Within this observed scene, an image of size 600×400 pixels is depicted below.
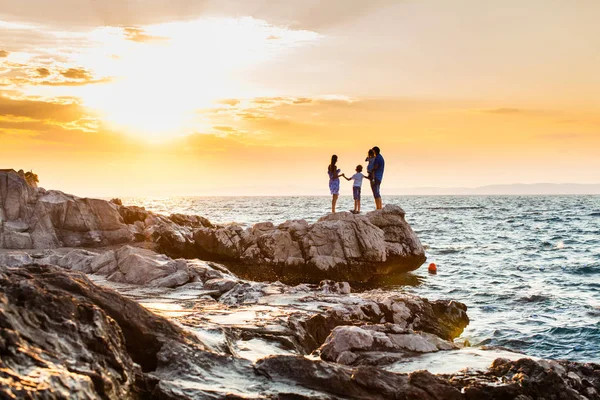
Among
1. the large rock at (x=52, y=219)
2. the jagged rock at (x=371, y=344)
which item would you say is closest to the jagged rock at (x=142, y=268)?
the jagged rock at (x=371, y=344)

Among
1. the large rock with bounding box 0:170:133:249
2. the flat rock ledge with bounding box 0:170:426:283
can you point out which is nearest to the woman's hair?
the flat rock ledge with bounding box 0:170:426:283

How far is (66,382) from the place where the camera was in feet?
15.5

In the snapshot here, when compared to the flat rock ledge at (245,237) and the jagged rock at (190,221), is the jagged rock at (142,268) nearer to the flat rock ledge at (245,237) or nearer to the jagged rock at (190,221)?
the flat rock ledge at (245,237)

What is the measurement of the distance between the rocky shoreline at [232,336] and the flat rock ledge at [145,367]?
2 centimetres

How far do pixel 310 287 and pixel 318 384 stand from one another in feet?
34.5

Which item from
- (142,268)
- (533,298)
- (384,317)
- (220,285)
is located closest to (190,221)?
(142,268)

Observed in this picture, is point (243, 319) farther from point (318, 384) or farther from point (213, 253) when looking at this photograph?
point (213, 253)

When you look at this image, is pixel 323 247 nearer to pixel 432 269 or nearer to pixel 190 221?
pixel 432 269

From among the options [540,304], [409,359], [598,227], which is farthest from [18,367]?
[598,227]

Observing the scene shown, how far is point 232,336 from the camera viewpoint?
9875 millimetres

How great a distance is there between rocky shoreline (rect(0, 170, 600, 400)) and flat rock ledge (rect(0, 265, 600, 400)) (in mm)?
16

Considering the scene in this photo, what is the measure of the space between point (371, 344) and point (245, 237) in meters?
16.4

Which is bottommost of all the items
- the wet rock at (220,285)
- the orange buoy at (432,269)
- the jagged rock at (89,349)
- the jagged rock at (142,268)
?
the orange buoy at (432,269)

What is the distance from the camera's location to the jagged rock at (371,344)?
10055 mm
